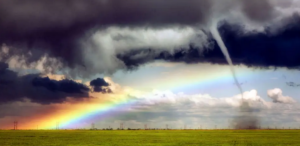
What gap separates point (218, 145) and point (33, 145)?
4445 centimetres

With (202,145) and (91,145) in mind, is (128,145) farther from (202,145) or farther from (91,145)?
(202,145)

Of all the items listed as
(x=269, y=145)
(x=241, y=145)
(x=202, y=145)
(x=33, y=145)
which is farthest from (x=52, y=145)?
(x=269, y=145)

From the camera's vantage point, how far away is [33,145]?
8438 centimetres

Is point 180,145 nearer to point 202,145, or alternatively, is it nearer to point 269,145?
point 202,145

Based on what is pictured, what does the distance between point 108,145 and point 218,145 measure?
85.9 feet

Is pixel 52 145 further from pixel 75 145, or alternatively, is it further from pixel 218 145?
pixel 218 145

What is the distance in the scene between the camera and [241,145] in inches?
3332

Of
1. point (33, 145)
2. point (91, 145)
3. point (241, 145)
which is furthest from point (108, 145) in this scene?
point (241, 145)

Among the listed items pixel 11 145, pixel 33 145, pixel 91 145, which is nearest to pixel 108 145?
pixel 91 145

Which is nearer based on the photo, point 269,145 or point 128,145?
point 128,145

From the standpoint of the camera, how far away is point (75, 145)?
82.4 m

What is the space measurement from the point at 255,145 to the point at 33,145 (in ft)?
178

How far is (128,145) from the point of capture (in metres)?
81.4

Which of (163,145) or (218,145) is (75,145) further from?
(218,145)
